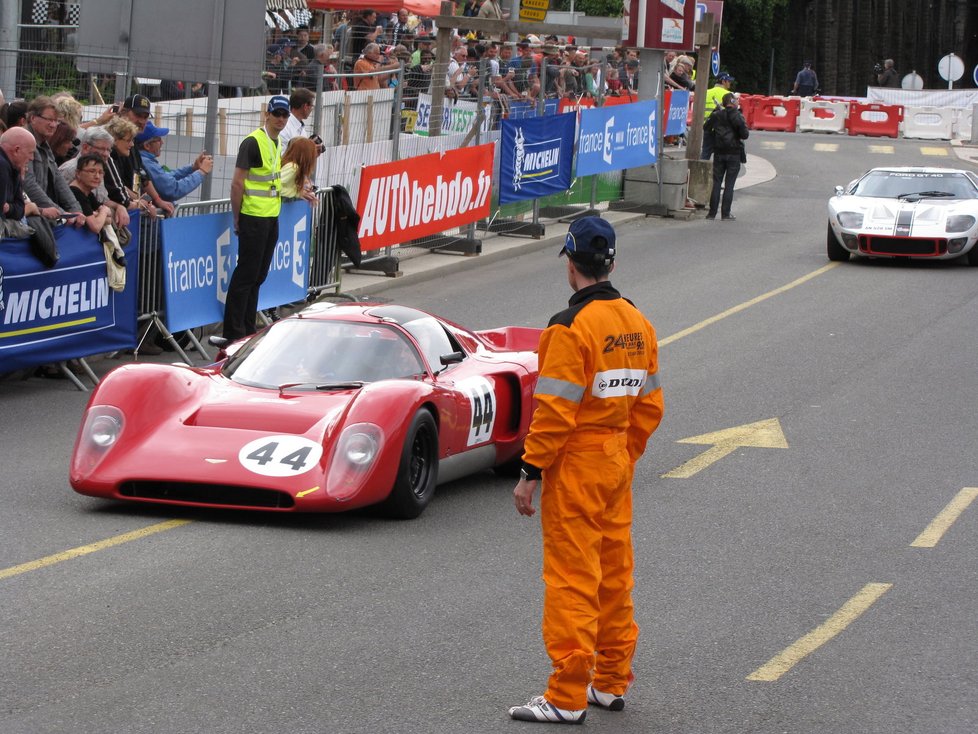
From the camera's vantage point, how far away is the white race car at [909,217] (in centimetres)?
2052

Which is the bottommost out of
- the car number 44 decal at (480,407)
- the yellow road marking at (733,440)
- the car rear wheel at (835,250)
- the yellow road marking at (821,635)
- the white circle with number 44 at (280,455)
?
the yellow road marking at (821,635)

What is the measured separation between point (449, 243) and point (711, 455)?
33.1ft

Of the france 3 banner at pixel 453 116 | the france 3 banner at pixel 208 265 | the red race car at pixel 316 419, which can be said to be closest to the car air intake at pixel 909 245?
the france 3 banner at pixel 453 116

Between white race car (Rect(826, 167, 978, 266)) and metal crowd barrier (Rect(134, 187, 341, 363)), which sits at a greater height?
white race car (Rect(826, 167, 978, 266))

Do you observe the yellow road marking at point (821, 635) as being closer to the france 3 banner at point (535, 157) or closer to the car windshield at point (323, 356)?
the car windshield at point (323, 356)

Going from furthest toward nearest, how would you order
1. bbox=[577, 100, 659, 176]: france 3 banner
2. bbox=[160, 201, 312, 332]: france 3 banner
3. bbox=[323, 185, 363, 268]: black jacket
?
bbox=[577, 100, 659, 176]: france 3 banner < bbox=[323, 185, 363, 268]: black jacket < bbox=[160, 201, 312, 332]: france 3 banner

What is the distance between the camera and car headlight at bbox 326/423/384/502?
8297 mm

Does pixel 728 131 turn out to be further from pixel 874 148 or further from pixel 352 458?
pixel 352 458

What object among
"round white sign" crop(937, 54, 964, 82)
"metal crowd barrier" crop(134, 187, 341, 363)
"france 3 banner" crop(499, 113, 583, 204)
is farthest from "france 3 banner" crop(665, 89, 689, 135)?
"round white sign" crop(937, 54, 964, 82)

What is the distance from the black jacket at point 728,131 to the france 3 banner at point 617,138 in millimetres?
1189

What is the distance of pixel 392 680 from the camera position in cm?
607

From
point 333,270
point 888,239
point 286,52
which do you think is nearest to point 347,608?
point 333,270

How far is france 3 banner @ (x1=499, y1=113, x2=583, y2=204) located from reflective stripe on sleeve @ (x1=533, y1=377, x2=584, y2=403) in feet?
51.0

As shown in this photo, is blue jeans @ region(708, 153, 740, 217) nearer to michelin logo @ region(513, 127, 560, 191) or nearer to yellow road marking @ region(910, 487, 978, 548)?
michelin logo @ region(513, 127, 560, 191)
